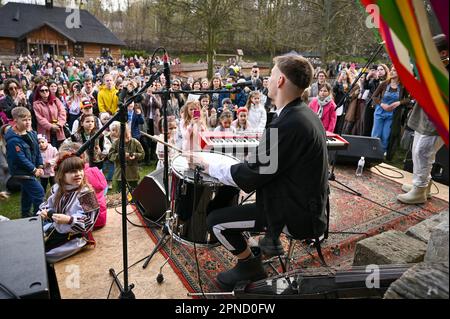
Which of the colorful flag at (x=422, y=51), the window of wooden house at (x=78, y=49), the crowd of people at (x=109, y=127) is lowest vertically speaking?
the crowd of people at (x=109, y=127)

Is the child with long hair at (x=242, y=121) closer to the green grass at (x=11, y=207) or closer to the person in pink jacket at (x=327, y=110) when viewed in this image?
the person in pink jacket at (x=327, y=110)

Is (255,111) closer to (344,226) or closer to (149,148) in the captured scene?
(149,148)

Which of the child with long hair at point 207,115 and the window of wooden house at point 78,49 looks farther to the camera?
the window of wooden house at point 78,49

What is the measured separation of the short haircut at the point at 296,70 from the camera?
211 cm

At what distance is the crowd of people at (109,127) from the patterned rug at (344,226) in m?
0.96

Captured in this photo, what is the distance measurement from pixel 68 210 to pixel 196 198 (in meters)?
1.22

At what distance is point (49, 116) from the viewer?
577cm

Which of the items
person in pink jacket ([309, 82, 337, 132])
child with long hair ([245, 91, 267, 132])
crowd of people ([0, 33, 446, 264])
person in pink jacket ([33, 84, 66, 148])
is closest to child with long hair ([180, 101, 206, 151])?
crowd of people ([0, 33, 446, 264])

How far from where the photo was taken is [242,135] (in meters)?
3.91

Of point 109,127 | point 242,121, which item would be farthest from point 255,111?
point 109,127

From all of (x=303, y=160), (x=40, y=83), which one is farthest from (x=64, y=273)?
(x=40, y=83)

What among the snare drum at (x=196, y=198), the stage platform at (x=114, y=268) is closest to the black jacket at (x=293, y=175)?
the snare drum at (x=196, y=198)
